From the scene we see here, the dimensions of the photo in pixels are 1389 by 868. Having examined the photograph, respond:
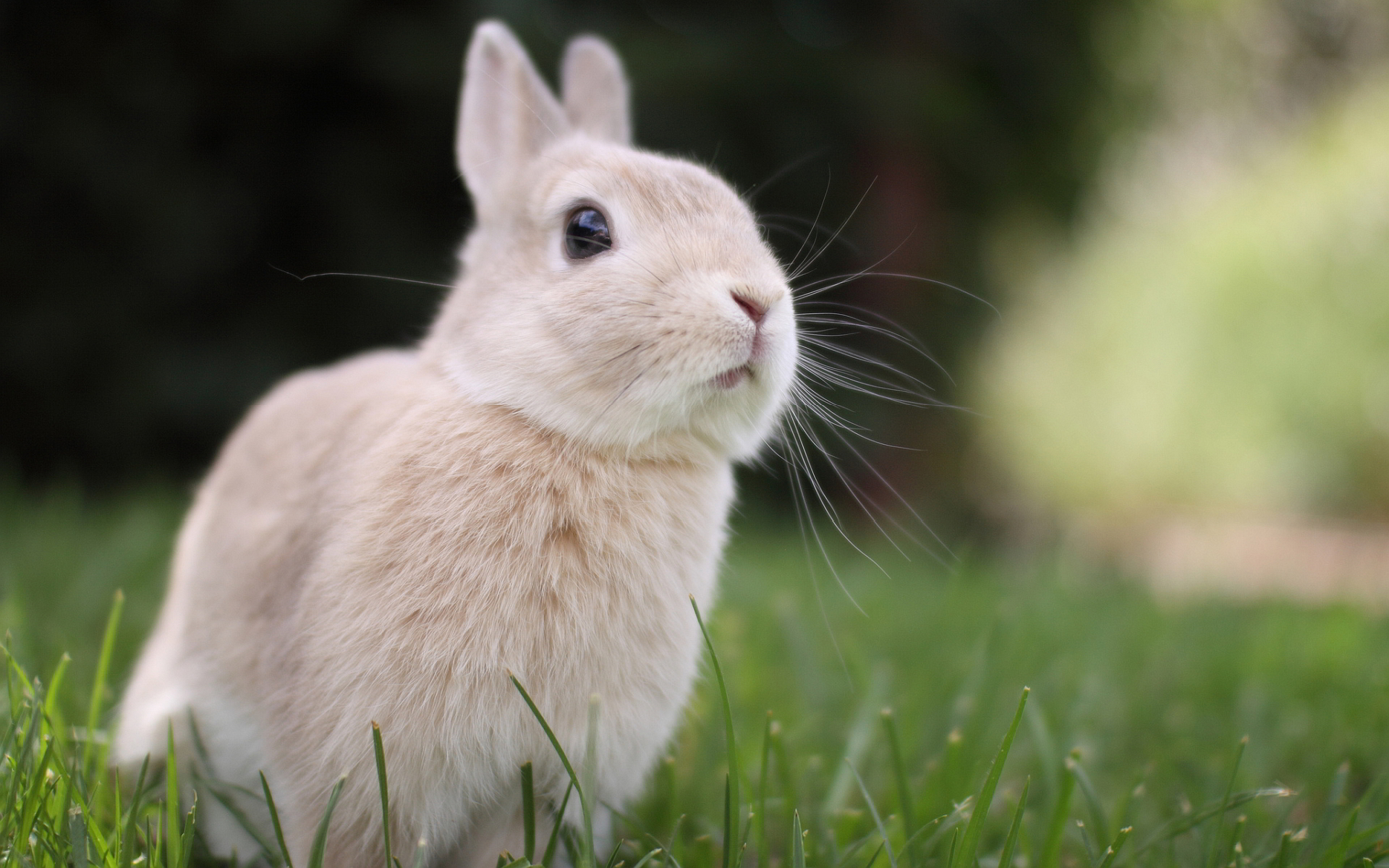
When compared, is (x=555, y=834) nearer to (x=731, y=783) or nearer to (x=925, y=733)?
(x=731, y=783)

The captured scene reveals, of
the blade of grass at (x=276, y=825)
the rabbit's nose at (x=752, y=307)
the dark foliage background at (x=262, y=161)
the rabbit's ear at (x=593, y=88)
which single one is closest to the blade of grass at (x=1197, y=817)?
the rabbit's nose at (x=752, y=307)

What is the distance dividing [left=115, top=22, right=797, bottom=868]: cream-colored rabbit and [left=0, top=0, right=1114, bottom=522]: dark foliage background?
10.0 ft

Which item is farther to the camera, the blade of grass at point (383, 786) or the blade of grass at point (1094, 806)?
the blade of grass at point (1094, 806)

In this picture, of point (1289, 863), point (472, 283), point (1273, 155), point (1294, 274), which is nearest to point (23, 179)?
point (472, 283)

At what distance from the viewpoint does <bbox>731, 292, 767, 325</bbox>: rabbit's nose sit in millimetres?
1434

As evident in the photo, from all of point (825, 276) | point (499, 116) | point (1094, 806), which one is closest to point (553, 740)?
point (1094, 806)

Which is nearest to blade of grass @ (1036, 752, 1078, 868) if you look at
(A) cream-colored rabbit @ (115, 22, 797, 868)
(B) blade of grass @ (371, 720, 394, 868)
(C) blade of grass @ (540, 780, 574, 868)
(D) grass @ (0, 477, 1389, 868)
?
(D) grass @ (0, 477, 1389, 868)

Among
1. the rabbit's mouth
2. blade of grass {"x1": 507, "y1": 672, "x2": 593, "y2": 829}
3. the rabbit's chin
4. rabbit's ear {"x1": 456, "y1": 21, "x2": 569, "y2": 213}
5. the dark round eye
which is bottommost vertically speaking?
blade of grass {"x1": 507, "y1": 672, "x2": 593, "y2": 829}

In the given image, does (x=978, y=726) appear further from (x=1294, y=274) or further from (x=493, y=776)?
(x=1294, y=274)

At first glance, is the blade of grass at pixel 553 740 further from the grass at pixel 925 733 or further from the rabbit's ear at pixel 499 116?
the rabbit's ear at pixel 499 116

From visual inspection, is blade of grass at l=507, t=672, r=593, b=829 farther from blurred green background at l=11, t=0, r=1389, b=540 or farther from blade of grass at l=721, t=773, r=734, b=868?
blurred green background at l=11, t=0, r=1389, b=540

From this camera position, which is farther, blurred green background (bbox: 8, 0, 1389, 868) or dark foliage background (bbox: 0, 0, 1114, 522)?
dark foliage background (bbox: 0, 0, 1114, 522)

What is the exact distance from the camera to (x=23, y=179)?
459 centimetres

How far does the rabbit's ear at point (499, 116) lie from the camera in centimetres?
186
